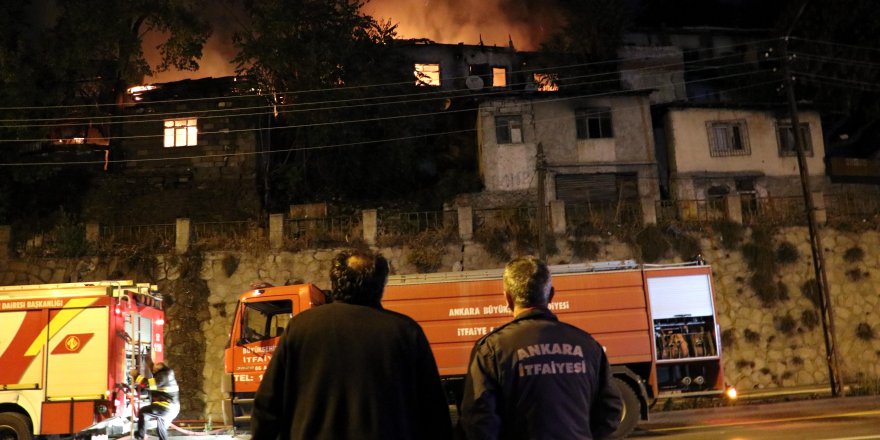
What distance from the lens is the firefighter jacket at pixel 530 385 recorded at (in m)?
3.40

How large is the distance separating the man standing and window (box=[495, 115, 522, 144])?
1067 inches

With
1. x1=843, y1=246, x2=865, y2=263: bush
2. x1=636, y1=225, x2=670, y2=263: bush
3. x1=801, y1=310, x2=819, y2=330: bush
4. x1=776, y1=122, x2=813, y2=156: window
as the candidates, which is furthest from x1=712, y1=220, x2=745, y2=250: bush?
x1=776, y1=122, x2=813, y2=156: window

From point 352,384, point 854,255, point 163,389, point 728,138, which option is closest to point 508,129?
point 728,138

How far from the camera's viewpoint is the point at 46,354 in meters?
11.4

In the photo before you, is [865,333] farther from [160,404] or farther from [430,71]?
[430,71]

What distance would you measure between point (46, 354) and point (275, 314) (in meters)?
3.82

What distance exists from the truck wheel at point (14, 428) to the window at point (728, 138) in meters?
28.9

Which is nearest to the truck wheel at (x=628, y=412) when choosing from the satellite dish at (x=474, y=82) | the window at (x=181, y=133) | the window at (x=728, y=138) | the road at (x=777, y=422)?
the road at (x=777, y=422)

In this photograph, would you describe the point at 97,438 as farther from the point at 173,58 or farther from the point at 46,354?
the point at 173,58

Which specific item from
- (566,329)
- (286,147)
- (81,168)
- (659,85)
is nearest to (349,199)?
(286,147)

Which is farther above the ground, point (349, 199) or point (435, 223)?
point (349, 199)

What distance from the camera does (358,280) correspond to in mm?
3291

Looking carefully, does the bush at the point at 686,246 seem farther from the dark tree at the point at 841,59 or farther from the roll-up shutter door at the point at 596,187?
the dark tree at the point at 841,59

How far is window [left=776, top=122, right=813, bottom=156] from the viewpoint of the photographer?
31766mm
